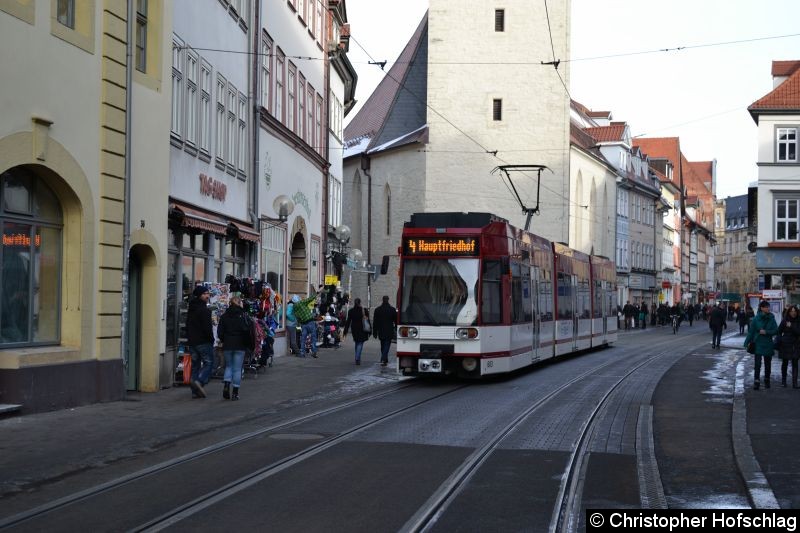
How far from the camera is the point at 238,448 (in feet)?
39.9

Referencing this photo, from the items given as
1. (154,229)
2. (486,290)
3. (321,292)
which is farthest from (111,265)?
(321,292)

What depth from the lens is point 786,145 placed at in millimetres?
50688

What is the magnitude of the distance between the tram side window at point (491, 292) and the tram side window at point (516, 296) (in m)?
0.75

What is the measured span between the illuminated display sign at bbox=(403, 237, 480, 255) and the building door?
5.46m

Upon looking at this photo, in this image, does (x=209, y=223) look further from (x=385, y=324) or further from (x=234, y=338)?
(x=385, y=324)

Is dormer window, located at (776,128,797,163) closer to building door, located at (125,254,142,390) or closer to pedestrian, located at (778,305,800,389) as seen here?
pedestrian, located at (778,305,800,389)

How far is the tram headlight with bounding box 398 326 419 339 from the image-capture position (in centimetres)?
2184

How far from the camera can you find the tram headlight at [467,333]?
2153 cm

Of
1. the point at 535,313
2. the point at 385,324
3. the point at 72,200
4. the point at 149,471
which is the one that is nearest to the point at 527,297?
the point at 535,313

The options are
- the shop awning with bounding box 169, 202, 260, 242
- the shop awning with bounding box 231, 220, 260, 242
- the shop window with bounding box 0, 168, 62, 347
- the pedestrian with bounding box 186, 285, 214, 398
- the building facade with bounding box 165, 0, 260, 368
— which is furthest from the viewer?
the shop awning with bounding box 231, 220, 260, 242

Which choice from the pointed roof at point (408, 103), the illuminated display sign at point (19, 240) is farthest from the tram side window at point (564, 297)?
the pointed roof at point (408, 103)

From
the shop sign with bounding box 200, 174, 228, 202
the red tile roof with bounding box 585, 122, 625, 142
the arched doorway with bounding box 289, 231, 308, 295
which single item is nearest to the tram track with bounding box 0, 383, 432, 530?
the shop sign with bounding box 200, 174, 228, 202

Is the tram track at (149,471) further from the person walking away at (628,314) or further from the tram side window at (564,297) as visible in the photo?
the person walking away at (628,314)

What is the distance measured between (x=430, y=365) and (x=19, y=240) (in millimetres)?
8855
